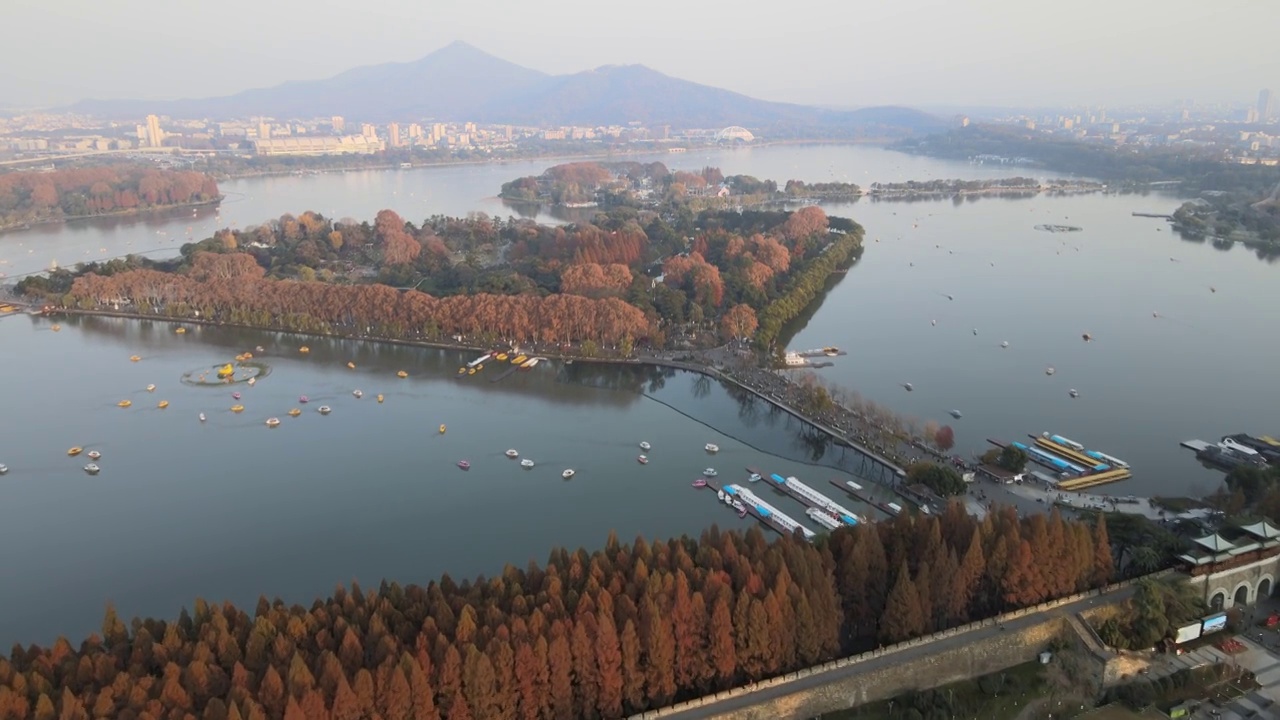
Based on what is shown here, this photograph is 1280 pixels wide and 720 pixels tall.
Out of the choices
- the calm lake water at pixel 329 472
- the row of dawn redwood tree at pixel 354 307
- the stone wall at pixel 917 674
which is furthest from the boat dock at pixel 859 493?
the row of dawn redwood tree at pixel 354 307

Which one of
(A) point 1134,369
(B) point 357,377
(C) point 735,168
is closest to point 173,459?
(B) point 357,377

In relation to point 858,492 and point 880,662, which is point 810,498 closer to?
point 858,492

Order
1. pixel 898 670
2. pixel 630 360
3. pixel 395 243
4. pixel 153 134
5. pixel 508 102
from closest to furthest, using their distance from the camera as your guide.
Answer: pixel 898 670 < pixel 630 360 < pixel 395 243 < pixel 153 134 < pixel 508 102

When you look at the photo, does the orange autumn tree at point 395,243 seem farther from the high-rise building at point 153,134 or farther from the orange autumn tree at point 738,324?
the high-rise building at point 153,134

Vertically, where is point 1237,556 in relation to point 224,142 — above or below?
below

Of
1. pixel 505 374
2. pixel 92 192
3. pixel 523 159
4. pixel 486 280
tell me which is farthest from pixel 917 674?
pixel 523 159

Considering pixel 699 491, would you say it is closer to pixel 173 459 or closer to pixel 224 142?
pixel 173 459

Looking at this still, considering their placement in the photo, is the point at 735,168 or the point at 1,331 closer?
the point at 1,331
